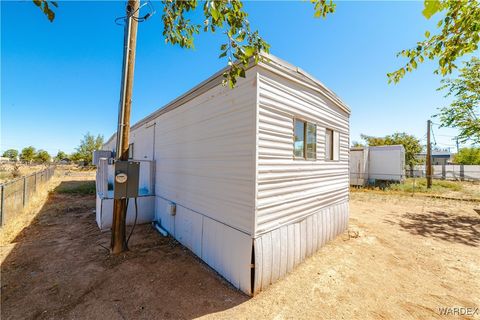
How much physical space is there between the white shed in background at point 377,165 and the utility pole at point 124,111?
1676 cm

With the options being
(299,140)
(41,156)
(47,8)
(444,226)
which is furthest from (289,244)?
(41,156)

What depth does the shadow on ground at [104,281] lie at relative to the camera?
10.2ft

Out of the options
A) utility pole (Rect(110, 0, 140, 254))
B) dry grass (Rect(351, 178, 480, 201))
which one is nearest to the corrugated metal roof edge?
utility pole (Rect(110, 0, 140, 254))

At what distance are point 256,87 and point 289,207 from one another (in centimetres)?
246

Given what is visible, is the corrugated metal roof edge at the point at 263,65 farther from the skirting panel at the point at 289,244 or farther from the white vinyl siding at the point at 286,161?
the skirting panel at the point at 289,244

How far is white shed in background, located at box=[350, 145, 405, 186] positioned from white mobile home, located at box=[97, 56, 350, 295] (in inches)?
463

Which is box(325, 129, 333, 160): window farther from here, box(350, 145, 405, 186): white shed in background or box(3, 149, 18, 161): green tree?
box(3, 149, 18, 161): green tree

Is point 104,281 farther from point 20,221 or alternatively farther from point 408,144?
point 408,144

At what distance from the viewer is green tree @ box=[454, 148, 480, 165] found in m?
33.4

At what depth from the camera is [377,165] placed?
1702 centimetres

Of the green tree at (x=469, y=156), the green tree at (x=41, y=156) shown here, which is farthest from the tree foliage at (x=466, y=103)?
the green tree at (x=41, y=156)

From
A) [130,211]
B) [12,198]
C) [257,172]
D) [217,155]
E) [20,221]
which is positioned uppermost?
[217,155]

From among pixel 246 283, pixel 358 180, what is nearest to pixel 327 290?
pixel 246 283

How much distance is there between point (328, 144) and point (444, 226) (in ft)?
18.0
